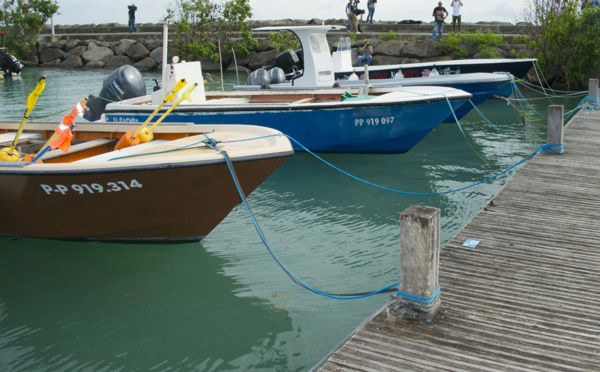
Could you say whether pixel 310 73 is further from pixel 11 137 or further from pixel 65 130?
pixel 65 130

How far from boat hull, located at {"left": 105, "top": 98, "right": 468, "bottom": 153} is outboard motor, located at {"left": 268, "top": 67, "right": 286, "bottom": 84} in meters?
3.34

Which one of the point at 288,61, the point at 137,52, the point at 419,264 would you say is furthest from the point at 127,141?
the point at 137,52

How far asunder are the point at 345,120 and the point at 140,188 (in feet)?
16.2

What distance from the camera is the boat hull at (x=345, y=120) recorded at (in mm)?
9820

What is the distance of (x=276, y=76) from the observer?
13.3m

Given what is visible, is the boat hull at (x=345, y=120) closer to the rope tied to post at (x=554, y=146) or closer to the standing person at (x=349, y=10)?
the rope tied to post at (x=554, y=146)

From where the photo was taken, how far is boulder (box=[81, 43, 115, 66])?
109 feet

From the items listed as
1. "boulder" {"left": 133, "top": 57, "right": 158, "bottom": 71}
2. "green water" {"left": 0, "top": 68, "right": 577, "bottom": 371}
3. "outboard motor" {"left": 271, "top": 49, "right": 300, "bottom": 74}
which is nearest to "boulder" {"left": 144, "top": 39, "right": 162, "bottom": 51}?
"boulder" {"left": 133, "top": 57, "right": 158, "bottom": 71}

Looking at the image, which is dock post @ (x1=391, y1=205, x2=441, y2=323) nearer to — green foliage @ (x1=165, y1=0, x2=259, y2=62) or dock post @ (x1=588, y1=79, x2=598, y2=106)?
dock post @ (x1=588, y1=79, x2=598, y2=106)

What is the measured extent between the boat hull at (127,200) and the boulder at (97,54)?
1142 inches

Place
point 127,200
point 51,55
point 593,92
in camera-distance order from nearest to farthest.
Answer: point 127,200, point 593,92, point 51,55

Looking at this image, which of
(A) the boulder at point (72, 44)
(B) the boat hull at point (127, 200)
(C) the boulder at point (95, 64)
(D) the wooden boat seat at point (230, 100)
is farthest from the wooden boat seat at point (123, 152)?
(A) the boulder at point (72, 44)

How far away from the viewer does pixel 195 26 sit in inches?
1191

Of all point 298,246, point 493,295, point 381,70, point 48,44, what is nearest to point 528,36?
point 381,70
